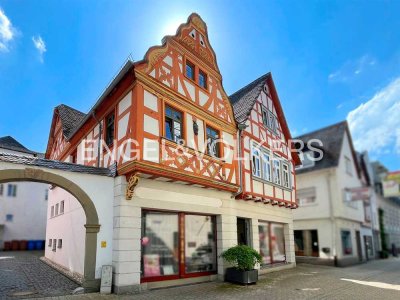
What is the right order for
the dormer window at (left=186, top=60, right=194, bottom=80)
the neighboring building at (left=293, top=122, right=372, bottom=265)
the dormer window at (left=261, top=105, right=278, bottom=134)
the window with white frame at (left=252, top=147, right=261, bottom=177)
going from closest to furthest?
the dormer window at (left=186, top=60, right=194, bottom=80)
the window with white frame at (left=252, top=147, right=261, bottom=177)
the dormer window at (left=261, top=105, right=278, bottom=134)
the neighboring building at (left=293, top=122, right=372, bottom=265)

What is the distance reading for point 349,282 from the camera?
492 inches

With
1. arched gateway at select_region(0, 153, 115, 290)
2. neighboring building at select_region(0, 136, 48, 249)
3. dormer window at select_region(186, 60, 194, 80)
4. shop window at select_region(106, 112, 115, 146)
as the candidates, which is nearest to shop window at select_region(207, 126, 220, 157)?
dormer window at select_region(186, 60, 194, 80)

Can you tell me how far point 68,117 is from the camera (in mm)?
18578

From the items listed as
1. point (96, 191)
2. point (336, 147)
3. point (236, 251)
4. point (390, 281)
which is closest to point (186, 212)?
point (236, 251)

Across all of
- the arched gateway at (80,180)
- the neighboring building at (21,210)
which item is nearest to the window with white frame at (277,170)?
the arched gateway at (80,180)

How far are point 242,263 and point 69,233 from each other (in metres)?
7.22

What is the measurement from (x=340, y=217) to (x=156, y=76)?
1677 cm

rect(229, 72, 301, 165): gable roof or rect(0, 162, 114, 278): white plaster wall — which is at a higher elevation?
rect(229, 72, 301, 165): gable roof

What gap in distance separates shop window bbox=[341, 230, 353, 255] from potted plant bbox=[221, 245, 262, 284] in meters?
12.9

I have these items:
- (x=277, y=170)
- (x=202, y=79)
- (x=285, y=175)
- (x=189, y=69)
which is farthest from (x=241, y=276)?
(x=285, y=175)

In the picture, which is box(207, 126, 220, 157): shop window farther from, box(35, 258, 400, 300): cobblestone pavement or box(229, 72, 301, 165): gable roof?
box(35, 258, 400, 300): cobblestone pavement

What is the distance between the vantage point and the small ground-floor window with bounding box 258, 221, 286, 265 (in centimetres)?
1535

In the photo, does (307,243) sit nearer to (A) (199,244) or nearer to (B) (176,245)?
(A) (199,244)

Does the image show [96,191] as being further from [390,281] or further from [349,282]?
[390,281]
